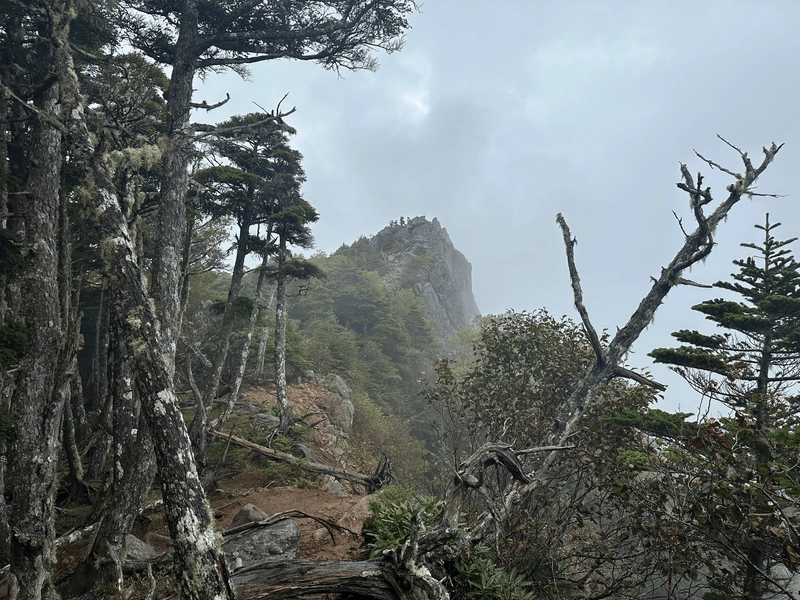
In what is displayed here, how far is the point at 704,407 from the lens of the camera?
208 inches

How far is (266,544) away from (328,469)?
554 cm

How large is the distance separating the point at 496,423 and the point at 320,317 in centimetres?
2944

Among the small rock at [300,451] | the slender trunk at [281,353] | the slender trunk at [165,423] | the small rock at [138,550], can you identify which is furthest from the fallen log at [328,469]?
the slender trunk at [165,423]

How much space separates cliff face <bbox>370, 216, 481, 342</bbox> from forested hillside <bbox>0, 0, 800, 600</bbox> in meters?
39.0

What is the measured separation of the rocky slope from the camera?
53.8 meters

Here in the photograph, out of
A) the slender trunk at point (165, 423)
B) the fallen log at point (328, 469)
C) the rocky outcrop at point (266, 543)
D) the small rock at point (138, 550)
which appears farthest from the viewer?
the fallen log at point (328, 469)

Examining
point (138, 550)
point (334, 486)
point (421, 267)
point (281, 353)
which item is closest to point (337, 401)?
point (281, 353)

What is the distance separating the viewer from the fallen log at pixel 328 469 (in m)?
11.3

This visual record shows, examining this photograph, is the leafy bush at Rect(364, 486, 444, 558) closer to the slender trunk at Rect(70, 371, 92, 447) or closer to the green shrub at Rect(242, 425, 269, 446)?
the green shrub at Rect(242, 425, 269, 446)

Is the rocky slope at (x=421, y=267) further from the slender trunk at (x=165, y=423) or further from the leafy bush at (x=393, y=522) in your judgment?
the slender trunk at (x=165, y=423)

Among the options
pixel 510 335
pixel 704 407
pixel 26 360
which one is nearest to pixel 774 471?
pixel 704 407

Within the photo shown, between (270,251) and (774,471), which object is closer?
(774,471)

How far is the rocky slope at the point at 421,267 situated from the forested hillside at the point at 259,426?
38970 mm

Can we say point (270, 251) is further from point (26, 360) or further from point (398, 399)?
point (398, 399)
